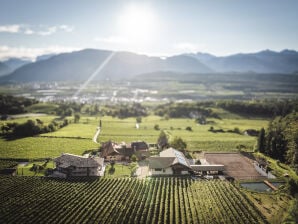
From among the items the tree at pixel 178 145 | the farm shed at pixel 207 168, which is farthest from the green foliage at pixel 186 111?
the farm shed at pixel 207 168

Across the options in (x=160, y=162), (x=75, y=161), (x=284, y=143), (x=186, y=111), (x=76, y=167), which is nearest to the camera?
(x=76, y=167)

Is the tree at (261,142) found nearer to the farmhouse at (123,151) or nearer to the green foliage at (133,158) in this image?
the farmhouse at (123,151)

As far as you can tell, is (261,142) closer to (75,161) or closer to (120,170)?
(120,170)

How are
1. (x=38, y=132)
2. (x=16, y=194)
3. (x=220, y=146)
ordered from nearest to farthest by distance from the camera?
(x=16, y=194) < (x=220, y=146) < (x=38, y=132)

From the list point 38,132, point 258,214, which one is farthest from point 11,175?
point 258,214

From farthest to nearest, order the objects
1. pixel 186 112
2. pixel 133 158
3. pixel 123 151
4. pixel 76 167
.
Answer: pixel 186 112, pixel 123 151, pixel 133 158, pixel 76 167

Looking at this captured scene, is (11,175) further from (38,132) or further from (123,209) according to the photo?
(38,132)

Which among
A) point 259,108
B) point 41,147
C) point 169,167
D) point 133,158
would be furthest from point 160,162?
point 259,108
